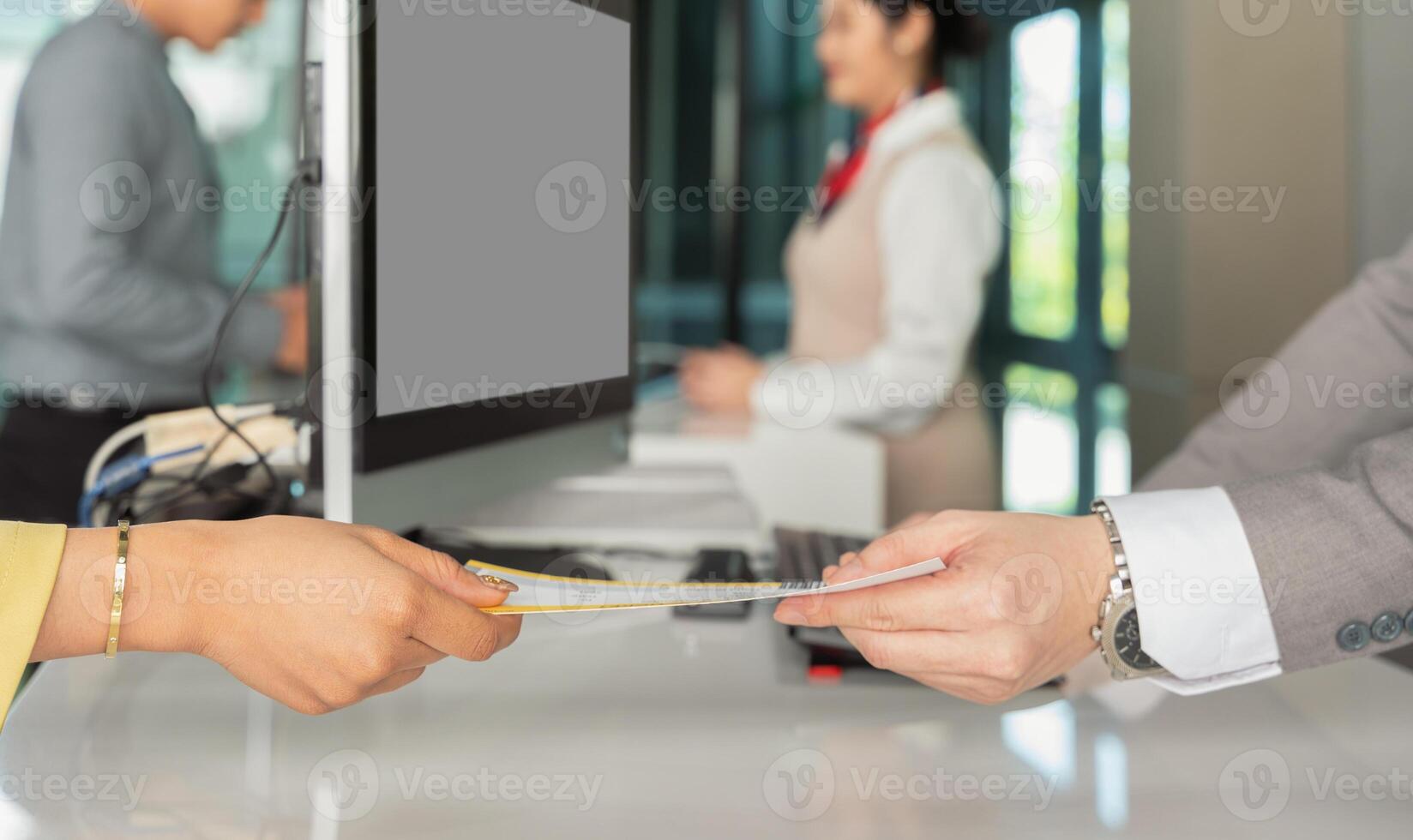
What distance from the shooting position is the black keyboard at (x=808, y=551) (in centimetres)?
98

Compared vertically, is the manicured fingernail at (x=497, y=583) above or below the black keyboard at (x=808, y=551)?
above

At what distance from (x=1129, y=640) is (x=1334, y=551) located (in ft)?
0.45

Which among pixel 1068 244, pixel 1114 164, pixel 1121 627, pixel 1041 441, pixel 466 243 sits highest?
pixel 1114 164

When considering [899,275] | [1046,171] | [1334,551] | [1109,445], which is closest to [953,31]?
[899,275]

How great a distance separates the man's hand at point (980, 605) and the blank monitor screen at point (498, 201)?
39cm

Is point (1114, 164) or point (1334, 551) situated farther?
point (1114, 164)

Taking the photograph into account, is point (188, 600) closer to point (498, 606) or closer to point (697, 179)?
point (498, 606)

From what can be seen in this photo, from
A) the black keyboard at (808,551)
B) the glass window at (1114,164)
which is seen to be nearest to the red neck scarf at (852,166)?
the glass window at (1114,164)

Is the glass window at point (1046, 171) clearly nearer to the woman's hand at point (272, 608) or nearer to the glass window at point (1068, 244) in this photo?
A: the glass window at point (1068, 244)

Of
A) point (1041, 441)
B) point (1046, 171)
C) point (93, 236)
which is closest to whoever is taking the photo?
point (93, 236)

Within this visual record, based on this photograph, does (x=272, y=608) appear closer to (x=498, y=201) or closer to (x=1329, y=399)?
(x=498, y=201)

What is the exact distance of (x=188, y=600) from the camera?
0.60 metres

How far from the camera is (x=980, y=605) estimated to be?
67 centimetres

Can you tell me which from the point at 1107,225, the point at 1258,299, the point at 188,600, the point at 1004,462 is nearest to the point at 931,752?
the point at 188,600
